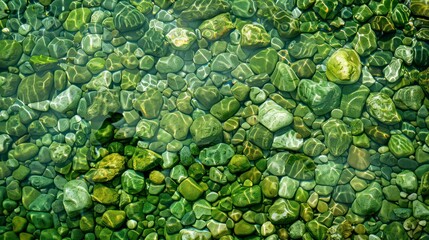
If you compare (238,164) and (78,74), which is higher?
(78,74)

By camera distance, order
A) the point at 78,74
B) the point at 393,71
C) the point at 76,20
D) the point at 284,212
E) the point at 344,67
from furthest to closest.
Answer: the point at 76,20, the point at 78,74, the point at 393,71, the point at 344,67, the point at 284,212

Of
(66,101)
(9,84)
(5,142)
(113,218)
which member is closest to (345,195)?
(113,218)

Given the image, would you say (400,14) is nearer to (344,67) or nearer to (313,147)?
(344,67)

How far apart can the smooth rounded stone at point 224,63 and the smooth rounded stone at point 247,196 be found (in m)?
1.43

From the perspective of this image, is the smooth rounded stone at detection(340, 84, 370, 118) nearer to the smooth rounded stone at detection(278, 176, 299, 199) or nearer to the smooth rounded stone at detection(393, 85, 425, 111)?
the smooth rounded stone at detection(393, 85, 425, 111)

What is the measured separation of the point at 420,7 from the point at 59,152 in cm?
460

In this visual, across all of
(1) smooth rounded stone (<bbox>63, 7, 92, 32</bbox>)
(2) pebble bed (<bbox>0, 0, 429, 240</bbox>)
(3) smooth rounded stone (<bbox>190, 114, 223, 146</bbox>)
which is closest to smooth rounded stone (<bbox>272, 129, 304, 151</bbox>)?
(2) pebble bed (<bbox>0, 0, 429, 240</bbox>)

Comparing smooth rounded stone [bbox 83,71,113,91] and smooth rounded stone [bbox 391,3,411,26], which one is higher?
smooth rounded stone [bbox 391,3,411,26]

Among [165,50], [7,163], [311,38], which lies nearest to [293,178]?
[311,38]

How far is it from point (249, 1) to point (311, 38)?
875 mm

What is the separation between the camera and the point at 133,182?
172 inches

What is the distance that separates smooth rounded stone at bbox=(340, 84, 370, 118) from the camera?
4461 mm

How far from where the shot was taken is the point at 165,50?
4.64m

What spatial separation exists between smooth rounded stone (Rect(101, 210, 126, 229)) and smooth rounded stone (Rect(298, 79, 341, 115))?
248 centimetres
